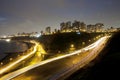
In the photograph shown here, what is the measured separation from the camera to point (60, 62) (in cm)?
5541

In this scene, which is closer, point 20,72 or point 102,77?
point 102,77

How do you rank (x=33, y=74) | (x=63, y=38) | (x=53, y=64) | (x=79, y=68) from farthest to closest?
(x=63, y=38) → (x=53, y=64) → (x=79, y=68) → (x=33, y=74)

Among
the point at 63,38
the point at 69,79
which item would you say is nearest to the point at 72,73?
the point at 69,79

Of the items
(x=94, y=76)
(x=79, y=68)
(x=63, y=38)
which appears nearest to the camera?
(x=94, y=76)

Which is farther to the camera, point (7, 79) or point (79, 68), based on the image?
point (79, 68)

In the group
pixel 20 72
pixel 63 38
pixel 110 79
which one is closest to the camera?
Result: pixel 110 79

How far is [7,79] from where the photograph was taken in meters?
33.2

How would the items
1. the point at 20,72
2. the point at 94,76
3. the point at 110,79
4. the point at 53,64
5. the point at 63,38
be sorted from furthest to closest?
the point at 63,38 < the point at 53,64 < the point at 20,72 < the point at 94,76 < the point at 110,79

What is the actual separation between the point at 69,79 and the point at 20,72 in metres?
7.48

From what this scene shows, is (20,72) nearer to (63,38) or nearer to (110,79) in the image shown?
(110,79)

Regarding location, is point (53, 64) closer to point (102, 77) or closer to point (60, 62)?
point (60, 62)

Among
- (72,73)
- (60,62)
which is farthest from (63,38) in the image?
(72,73)

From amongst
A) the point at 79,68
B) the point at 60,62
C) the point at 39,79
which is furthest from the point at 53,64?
the point at 39,79

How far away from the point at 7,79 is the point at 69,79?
8497 mm
